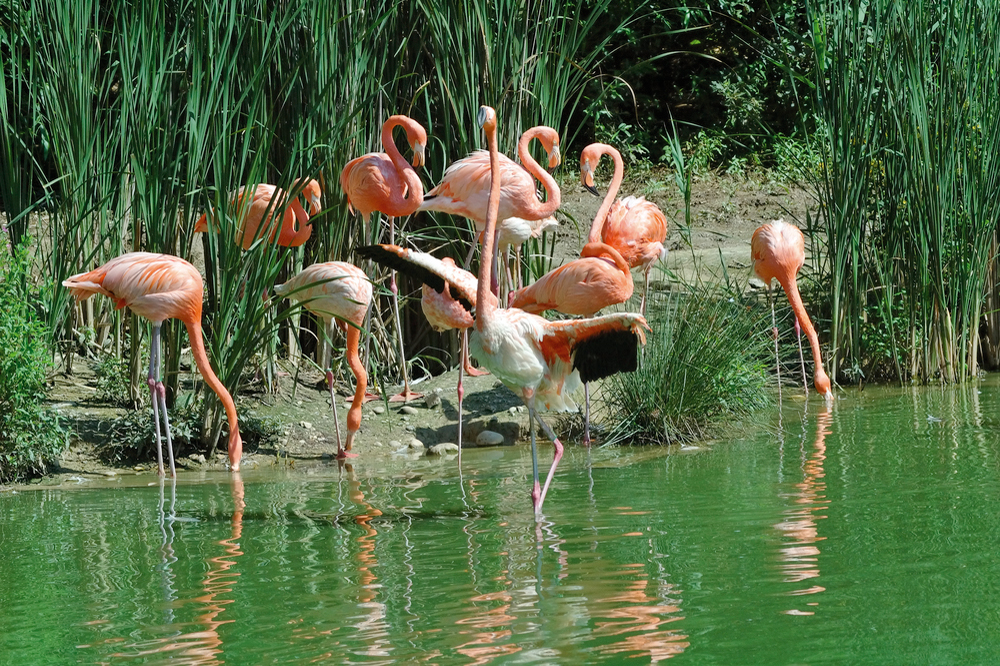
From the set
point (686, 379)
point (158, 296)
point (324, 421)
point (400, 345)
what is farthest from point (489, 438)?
point (158, 296)

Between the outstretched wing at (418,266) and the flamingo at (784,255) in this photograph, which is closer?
the outstretched wing at (418,266)

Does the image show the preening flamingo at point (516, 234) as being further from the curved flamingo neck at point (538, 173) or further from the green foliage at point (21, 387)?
the green foliage at point (21, 387)

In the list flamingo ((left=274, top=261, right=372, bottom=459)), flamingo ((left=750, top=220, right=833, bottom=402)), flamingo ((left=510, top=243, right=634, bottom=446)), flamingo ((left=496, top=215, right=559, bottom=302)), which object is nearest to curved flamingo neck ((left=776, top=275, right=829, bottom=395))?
flamingo ((left=750, top=220, right=833, bottom=402))

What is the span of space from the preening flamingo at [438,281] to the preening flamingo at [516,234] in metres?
0.61

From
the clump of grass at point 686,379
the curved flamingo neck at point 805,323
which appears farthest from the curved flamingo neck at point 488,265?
the curved flamingo neck at point 805,323

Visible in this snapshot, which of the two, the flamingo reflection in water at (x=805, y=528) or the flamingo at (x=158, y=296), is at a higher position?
the flamingo at (x=158, y=296)

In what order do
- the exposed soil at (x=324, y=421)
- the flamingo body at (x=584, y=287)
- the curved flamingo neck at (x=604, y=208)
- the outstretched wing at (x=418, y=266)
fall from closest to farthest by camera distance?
the outstretched wing at (x=418, y=266) < the exposed soil at (x=324, y=421) < the flamingo body at (x=584, y=287) < the curved flamingo neck at (x=604, y=208)

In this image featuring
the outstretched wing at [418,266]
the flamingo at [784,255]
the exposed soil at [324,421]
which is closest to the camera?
the outstretched wing at [418,266]

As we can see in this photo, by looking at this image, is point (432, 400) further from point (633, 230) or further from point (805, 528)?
point (805, 528)

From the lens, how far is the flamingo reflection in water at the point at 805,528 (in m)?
3.36

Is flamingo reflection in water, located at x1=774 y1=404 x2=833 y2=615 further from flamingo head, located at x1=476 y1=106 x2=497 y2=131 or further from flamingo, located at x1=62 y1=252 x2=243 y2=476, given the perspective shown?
flamingo, located at x1=62 y1=252 x2=243 y2=476

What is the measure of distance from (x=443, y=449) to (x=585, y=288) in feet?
3.86

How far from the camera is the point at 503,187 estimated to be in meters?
6.71

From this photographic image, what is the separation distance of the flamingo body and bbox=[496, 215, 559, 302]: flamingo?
1.66 feet
